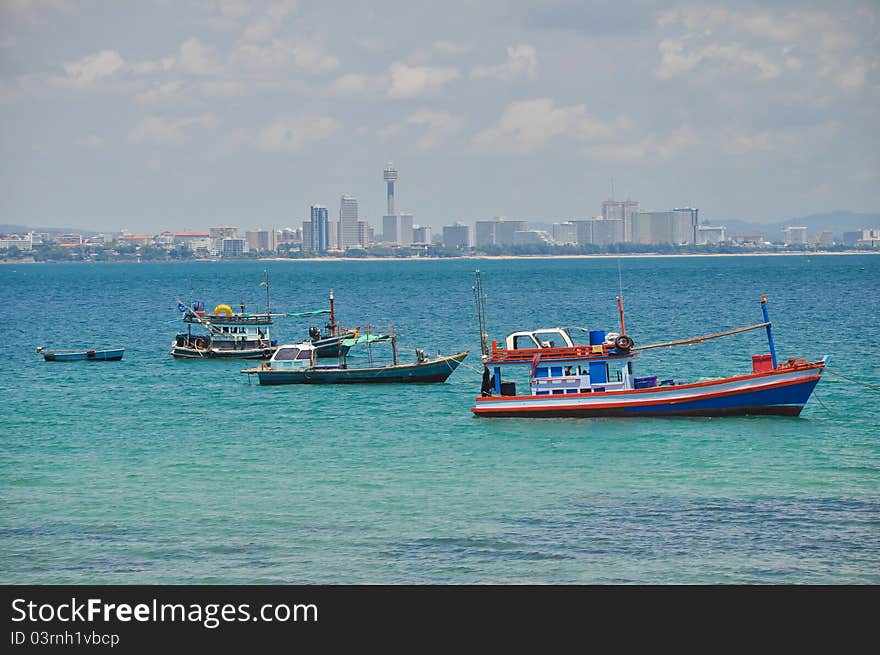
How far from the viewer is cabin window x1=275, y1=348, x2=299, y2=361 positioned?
7469 centimetres

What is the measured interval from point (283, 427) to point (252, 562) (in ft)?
80.4

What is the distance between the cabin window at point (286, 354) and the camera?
74688 millimetres


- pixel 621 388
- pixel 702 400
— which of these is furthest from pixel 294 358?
pixel 702 400

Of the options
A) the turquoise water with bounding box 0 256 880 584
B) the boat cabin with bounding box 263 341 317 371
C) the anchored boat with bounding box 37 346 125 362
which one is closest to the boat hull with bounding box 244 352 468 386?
the turquoise water with bounding box 0 256 880 584

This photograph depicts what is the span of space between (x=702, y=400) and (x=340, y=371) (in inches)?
976

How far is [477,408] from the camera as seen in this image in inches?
2197

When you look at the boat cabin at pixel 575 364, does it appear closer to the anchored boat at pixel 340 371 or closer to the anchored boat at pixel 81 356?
the anchored boat at pixel 340 371

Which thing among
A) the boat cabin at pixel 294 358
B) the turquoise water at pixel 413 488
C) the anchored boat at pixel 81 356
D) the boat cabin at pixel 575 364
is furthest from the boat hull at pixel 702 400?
the anchored boat at pixel 81 356

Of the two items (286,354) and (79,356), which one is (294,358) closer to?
(286,354)

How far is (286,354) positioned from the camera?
246ft

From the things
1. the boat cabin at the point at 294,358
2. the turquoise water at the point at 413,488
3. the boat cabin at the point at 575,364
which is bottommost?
the turquoise water at the point at 413,488

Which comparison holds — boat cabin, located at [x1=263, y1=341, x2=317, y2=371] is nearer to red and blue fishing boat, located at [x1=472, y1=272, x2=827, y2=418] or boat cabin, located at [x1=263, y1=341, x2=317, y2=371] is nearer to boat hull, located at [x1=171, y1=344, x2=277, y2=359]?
boat hull, located at [x1=171, y1=344, x2=277, y2=359]
